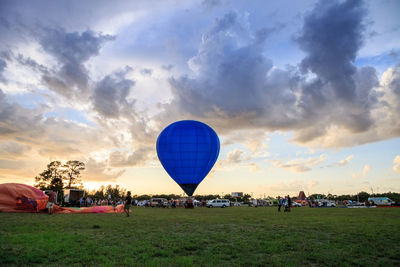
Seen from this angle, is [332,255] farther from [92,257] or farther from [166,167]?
[166,167]

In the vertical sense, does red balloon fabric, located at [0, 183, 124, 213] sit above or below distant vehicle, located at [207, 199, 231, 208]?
above

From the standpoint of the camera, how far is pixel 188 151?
1644 inches

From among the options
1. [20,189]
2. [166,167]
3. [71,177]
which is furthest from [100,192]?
[20,189]

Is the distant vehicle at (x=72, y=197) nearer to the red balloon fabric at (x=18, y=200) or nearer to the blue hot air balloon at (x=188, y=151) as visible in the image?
the blue hot air balloon at (x=188, y=151)

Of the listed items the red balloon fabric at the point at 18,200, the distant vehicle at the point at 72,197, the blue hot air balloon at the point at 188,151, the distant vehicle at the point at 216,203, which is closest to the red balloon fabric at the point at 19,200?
the red balloon fabric at the point at 18,200

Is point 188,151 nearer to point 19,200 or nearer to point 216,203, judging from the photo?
point 19,200

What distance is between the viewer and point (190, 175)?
1716 inches

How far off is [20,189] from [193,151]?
21.6 metres

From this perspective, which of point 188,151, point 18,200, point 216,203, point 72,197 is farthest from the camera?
point 216,203

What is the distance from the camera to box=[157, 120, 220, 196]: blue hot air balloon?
4191cm

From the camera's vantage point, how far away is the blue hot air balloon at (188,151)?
41906 millimetres

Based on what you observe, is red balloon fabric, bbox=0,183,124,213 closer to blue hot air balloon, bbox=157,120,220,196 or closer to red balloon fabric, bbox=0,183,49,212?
red balloon fabric, bbox=0,183,49,212

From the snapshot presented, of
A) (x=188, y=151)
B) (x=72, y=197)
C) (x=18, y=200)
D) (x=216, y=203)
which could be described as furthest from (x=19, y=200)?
(x=216, y=203)

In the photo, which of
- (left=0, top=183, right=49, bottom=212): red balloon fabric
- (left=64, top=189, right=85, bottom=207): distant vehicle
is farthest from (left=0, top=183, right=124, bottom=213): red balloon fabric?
(left=64, top=189, right=85, bottom=207): distant vehicle
